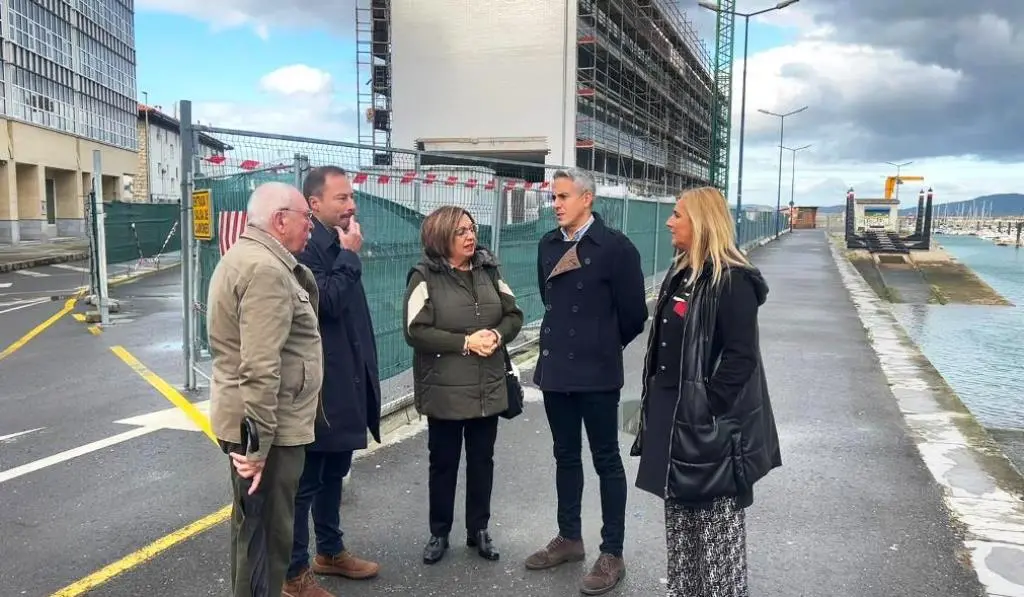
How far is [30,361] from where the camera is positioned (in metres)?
8.79

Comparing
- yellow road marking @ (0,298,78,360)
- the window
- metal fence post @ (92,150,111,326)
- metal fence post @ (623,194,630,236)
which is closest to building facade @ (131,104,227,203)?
the window

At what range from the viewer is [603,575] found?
11.5 feet

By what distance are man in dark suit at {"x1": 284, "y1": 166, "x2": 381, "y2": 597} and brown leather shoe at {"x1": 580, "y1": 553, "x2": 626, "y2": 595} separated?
40.1 inches

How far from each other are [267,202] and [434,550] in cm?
195

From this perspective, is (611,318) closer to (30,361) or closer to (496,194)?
(496,194)

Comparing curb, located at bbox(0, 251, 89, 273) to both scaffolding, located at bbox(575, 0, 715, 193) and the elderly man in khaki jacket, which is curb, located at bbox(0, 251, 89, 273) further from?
the elderly man in khaki jacket

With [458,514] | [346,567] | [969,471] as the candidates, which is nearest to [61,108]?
[458,514]

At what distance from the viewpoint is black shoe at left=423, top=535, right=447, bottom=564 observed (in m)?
3.73

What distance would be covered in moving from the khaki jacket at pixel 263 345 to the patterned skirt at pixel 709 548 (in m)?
1.49

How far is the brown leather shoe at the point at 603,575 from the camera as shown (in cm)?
344

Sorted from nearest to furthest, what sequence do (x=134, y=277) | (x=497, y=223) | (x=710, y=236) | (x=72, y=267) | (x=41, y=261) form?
1. (x=710, y=236)
2. (x=497, y=223)
3. (x=134, y=277)
4. (x=72, y=267)
5. (x=41, y=261)

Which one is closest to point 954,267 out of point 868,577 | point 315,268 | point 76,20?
point 868,577

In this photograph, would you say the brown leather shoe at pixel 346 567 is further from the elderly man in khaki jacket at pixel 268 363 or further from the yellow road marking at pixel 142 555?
the yellow road marking at pixel 142 555

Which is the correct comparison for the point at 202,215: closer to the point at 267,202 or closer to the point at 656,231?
the point at 267,202
